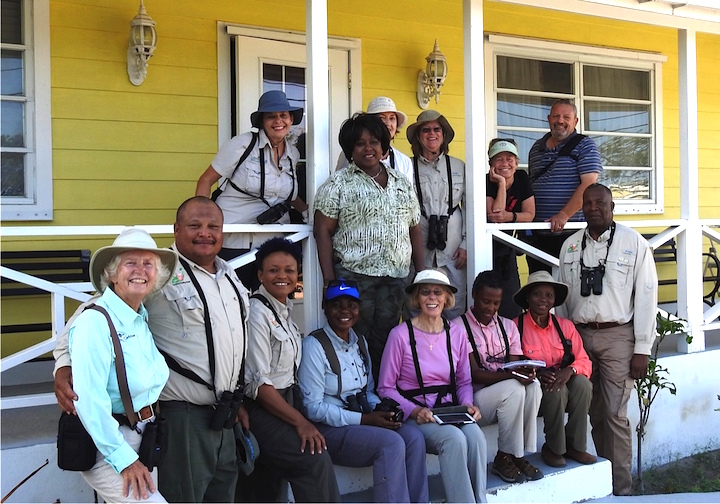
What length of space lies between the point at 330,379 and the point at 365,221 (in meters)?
0.84

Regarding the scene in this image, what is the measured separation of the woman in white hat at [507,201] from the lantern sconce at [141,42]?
245 centimetres

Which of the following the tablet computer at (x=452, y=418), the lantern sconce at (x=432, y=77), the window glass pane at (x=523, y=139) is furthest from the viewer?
the window glass pane at (x=523, y=139)

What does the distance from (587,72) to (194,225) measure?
17.1ft

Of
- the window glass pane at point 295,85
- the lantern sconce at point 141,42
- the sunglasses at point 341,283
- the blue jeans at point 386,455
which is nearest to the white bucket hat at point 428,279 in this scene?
the sunglasses at point 341,283

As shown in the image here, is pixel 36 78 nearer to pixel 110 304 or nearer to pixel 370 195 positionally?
pixel 370 195

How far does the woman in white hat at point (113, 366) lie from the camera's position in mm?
2426

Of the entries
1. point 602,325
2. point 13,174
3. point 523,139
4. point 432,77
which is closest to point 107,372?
point 13,174

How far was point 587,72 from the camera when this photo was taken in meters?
7.14

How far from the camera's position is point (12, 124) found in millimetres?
4945

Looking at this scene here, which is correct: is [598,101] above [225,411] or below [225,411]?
above

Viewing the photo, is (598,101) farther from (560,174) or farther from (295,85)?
(295,85)

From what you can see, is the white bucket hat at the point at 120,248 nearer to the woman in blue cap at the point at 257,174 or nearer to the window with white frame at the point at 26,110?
the woman in blue cap at the point at 257,174

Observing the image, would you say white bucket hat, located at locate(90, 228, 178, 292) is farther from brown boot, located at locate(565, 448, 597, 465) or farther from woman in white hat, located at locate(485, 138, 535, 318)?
brown boot, located at locate(565, 448, 597, 465)

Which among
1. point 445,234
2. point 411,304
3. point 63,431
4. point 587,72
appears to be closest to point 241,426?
point 63,431
